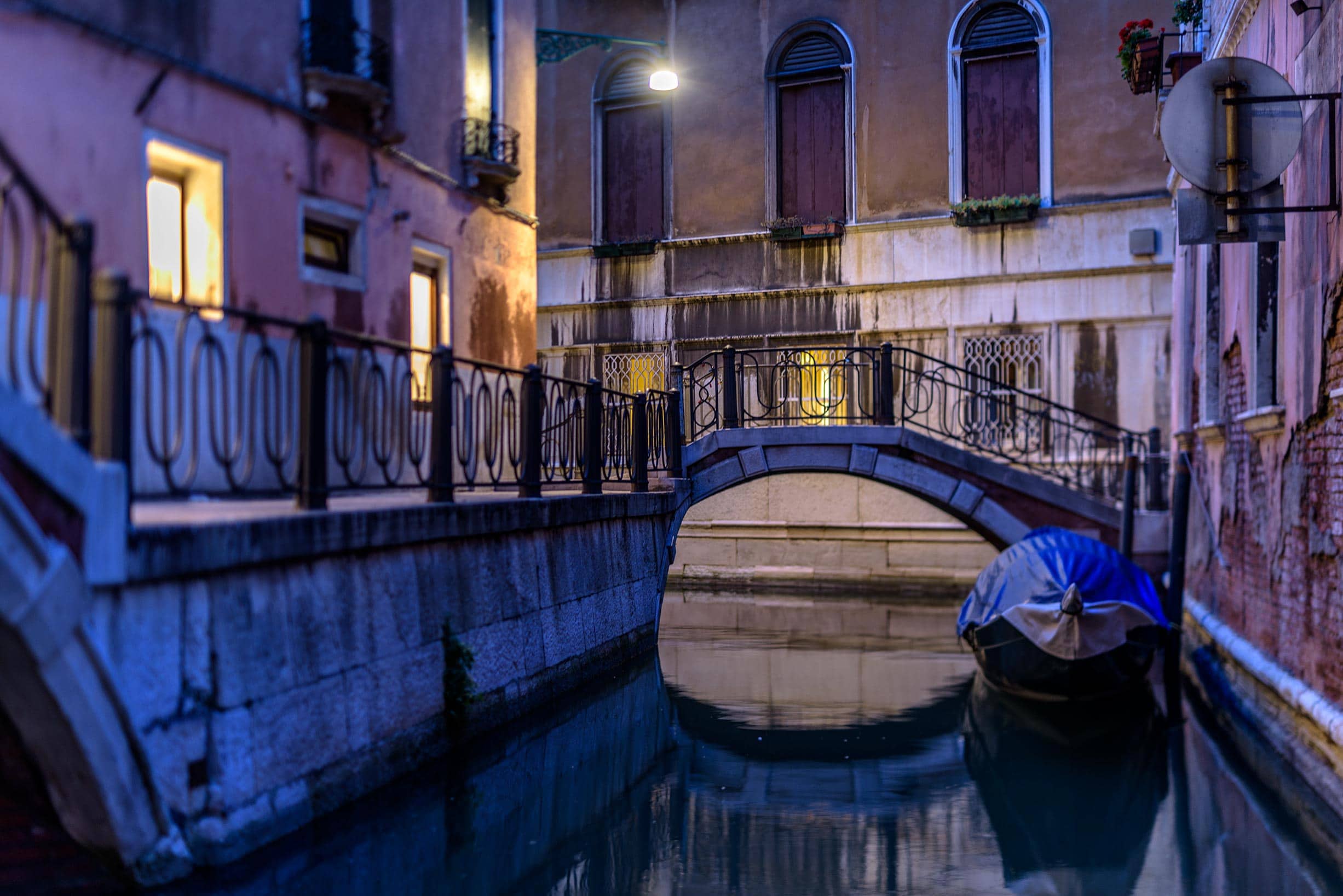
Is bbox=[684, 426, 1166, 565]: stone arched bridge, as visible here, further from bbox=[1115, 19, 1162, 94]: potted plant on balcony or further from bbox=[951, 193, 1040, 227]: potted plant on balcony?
bbox=[951, 193, 1040, 227]: potted plant on balcony

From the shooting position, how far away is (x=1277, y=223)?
7.26 m

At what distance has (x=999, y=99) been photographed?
16.5 metres

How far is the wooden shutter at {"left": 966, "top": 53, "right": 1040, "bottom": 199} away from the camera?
16281mm

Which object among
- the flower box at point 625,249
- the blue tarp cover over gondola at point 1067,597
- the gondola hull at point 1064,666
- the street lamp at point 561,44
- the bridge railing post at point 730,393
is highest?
the street lamp at point 561,44

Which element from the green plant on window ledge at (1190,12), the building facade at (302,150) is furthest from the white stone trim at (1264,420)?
the building facade at (302,150)

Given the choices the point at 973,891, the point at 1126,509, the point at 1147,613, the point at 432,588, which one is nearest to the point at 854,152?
the point at 1126,509

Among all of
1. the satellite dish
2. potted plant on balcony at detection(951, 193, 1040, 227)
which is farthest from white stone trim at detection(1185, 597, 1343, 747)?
potted plant on balcony at detection(951, 193, 1040, 227)

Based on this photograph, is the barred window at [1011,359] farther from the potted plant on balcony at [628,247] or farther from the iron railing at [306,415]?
the iron railing at [306,415]

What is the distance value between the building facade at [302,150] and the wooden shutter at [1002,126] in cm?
614

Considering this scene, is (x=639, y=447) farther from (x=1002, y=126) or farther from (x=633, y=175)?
(x=633, y=175)

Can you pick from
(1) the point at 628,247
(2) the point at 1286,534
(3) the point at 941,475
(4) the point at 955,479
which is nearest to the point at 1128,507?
(4) the point at 955,479

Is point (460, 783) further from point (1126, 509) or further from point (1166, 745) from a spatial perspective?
point (1126, 509)

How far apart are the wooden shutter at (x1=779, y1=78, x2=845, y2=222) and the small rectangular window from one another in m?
8.21

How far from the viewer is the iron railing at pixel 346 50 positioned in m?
9.87
